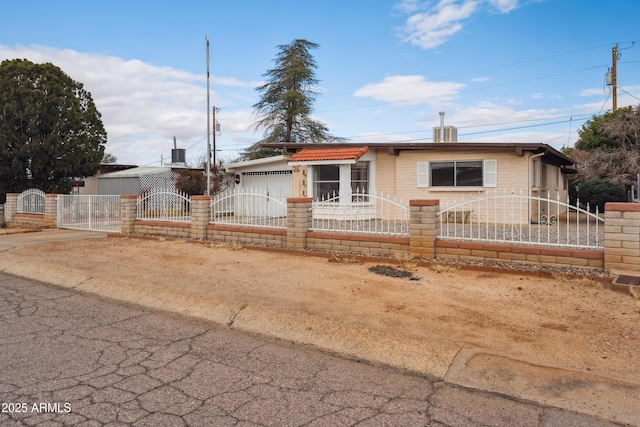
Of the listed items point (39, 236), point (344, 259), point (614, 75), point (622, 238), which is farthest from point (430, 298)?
point (614, 75)

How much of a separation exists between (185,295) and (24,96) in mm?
18214

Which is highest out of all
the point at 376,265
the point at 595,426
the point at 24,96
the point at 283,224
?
the point at 24,96

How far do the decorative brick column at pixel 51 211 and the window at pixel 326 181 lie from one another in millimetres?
9907

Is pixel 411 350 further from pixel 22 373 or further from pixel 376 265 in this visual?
pixel 376 265

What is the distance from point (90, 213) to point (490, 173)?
1355cm

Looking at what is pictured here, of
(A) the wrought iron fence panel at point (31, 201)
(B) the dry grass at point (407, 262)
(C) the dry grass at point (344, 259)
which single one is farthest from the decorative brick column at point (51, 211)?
(B) the dry grass at point (407, 262)

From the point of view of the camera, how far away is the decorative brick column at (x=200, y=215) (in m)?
12.0

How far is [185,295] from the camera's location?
6543mm

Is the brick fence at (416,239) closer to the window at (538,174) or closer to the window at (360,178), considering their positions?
the window at (360,178)

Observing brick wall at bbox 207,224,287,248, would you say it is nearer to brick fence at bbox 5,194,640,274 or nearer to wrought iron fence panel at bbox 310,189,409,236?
brick fence at bbox 5,194,640,274

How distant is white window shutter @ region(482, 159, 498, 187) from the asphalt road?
441 inches

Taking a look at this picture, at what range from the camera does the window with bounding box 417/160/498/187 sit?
14.4m

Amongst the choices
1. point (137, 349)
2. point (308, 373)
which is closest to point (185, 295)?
point (137, 349)

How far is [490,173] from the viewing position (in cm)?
1434
